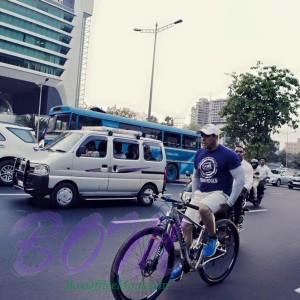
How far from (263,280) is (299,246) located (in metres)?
2.63

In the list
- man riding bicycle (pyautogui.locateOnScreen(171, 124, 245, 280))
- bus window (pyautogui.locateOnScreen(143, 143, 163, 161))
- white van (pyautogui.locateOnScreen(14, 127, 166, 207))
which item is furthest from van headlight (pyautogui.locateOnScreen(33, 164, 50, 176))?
man riding bicycle (pyautogui.locateOnScreen(171, 124, 245, 280))

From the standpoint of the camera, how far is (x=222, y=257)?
4.62 meters

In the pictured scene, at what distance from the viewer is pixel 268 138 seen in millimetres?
26359

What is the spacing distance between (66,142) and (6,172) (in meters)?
3.22

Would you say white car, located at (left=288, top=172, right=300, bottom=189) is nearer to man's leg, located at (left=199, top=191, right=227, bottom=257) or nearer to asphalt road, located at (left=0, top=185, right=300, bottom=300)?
asphalt road, located at (left=0, top=185, right=300, bottom=300)

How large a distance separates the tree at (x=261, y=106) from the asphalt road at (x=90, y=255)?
17.7 meters

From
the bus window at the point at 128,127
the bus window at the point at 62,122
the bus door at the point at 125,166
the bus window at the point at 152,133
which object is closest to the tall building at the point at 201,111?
the bus window at the point at 152,133

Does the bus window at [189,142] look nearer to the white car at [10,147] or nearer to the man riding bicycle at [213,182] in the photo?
the white car at [10,147]

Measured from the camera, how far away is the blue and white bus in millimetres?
14734

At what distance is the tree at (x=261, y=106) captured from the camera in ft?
82.9

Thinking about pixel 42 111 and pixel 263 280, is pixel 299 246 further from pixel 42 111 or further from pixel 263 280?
pixel 42 111

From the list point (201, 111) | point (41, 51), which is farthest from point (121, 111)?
point (201, 111)

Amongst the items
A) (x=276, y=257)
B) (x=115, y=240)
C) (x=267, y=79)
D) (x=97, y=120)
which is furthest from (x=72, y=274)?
(x=267, y=79)

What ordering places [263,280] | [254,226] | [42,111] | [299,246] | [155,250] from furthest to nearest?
[42,111] → [254,226] → [299,246] → [263,280] → [155,250]
